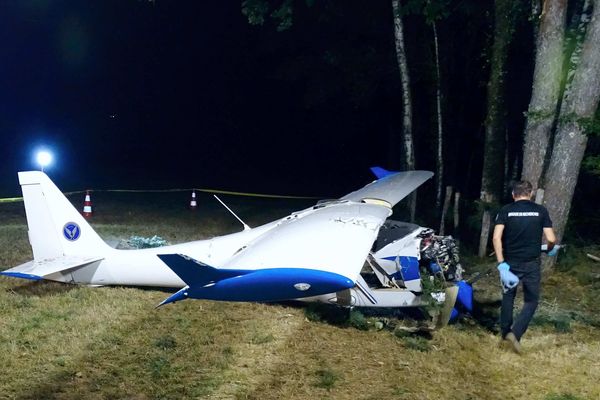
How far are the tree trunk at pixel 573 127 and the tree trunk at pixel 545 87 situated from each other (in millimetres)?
290

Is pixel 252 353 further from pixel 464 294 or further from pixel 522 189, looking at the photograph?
pixel 522 189

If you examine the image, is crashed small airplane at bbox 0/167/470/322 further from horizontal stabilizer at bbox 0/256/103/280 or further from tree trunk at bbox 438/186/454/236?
tree trunk at bbox 438/186/454/236

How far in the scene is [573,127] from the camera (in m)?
9.03

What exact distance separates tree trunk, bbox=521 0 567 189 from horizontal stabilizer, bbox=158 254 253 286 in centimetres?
638

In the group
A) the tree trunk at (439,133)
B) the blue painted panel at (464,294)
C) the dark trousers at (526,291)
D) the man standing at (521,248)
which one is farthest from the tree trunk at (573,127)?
the tree trunk at (439,133)

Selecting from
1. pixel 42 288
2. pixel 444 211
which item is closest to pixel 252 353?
pixel 42 288

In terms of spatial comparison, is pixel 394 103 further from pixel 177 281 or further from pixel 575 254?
pixel 177 281

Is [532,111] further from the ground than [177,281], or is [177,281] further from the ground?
[532,111]

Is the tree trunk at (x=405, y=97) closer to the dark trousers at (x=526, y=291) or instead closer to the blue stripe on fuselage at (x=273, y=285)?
the dark trousers at (x=526, y=291)

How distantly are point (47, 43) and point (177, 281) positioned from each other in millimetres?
38667

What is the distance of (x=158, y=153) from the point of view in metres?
38.5

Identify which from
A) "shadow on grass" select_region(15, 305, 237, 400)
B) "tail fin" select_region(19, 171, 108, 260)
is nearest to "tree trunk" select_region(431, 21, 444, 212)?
"shadow on grass" select_region(15, 305, 237, 400)

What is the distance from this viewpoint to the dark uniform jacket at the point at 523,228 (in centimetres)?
629

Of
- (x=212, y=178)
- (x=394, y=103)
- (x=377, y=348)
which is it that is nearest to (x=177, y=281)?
(x=377, y=348)
